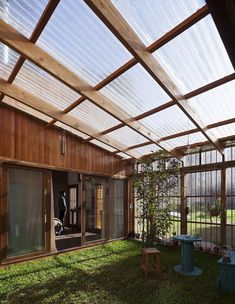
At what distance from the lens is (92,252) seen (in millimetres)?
7078

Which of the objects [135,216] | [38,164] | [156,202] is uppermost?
[38,164]

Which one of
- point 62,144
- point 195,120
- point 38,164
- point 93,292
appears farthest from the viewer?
point 62,144

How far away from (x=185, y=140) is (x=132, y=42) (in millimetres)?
3890

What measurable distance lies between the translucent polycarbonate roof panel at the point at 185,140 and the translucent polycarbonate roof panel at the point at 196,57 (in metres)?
2.26

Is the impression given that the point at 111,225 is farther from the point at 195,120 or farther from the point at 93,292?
the point at 195,120

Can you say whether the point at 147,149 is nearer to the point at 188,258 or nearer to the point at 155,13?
the point at 188,258

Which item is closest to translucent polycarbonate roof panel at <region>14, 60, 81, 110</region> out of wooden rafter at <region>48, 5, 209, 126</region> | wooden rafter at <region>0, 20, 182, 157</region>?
wooden rafter at <region>0, 20, 182, 157</region>

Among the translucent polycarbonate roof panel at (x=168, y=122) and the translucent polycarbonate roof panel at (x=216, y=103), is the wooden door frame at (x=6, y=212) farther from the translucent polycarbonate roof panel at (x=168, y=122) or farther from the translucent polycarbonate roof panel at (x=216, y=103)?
the translucent polycarbonate roof panel at (x=216, y=103)

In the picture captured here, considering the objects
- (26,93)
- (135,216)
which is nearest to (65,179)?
(135,216)

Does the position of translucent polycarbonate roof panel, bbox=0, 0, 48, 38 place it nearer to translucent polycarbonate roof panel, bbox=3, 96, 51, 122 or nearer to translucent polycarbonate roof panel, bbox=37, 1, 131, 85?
translucent polycarbonate roof panel, bbox=37, 1, 131, 85

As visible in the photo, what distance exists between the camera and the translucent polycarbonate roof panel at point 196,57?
3.23m

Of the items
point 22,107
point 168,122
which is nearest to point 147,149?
point 168,122

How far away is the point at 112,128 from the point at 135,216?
3908mm

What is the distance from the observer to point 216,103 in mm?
4738
